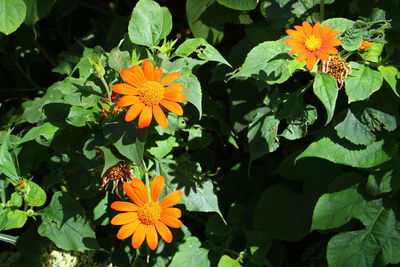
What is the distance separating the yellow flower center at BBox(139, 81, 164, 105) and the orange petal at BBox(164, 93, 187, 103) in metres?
0.01

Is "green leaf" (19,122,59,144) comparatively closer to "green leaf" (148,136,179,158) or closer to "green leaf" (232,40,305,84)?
"green leaf" (148,136,179,158)

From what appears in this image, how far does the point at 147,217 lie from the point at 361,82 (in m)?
0.65

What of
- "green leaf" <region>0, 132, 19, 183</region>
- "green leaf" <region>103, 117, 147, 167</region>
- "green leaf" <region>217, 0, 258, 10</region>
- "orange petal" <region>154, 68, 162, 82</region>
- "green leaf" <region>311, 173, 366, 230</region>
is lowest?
"green leaf" <region>311, 173, 366, 230</region>

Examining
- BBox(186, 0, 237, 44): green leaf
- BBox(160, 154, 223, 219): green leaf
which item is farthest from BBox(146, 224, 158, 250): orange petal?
BBox(186, 0, 237, 44): green leaf

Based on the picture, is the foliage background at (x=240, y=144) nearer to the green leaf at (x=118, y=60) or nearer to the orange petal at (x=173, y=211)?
the green leaf at (x=118, y=60)

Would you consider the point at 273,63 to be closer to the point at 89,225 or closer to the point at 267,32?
the point at 267,32

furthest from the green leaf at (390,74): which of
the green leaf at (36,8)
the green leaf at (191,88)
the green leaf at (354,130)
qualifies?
the green leaf at (36,8)

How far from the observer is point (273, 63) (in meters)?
1.49

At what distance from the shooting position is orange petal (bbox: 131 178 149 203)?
1.48 m

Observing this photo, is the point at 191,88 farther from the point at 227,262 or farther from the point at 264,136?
the point at 227,262

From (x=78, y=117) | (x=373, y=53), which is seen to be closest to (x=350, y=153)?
(x=373, y=53)

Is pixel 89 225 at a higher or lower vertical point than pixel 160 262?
higher

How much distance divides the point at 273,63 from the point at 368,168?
1.51 ft

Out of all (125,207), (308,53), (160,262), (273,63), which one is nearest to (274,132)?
(273,63)
